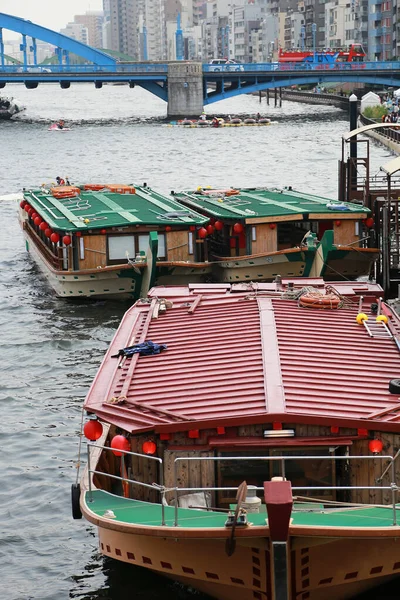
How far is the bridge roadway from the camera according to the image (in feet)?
452

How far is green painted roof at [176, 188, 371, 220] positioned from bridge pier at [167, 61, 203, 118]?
100 metres

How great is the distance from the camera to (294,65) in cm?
14688

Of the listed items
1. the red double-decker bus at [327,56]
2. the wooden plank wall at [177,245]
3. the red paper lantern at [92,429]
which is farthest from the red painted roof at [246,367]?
the red double-decker bus at [327,56]

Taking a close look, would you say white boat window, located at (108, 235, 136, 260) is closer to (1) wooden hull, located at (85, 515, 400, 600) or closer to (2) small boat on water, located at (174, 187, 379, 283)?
(2) small boat on water, located at (174, 187, 379, 283)

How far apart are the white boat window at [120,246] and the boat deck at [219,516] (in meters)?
19.0

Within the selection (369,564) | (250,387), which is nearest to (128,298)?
(250,387)

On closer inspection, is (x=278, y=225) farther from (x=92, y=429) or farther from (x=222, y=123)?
(x=222, y=123)

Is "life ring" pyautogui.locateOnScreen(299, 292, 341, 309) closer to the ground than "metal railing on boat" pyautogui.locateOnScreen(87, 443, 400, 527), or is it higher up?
higher up

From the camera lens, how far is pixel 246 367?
16.0 metres

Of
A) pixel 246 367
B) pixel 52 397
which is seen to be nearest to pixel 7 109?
pixel 52 397

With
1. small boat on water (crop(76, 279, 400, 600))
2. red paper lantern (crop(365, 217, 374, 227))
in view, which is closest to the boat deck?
small boat on water (crop(76, 279, 400, 600))

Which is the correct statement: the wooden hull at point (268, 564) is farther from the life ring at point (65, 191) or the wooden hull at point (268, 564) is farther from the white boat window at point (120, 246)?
the life ring at point (65, 191)

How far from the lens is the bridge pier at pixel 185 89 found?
457 ft

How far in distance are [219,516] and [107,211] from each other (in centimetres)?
2316
